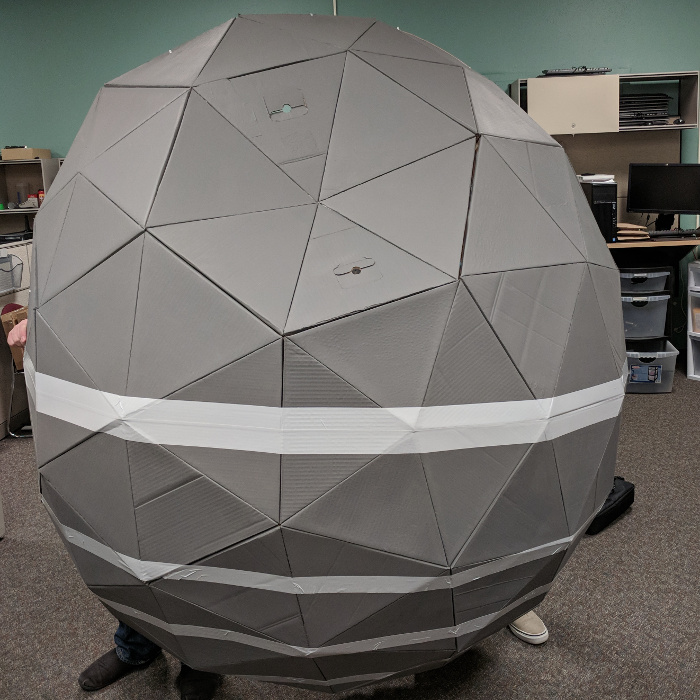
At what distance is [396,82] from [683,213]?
4.19m

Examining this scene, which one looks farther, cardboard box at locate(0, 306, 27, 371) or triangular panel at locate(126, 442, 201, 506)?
cardboard box at locate(0, 306, 27, 371)

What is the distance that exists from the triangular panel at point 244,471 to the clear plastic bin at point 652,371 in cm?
380

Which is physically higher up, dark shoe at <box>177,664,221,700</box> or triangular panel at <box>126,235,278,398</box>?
triangular panel at <box>126,235,278,398</box>

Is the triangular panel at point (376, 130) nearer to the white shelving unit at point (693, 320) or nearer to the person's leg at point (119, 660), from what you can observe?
the person's leg at point (119, 660)

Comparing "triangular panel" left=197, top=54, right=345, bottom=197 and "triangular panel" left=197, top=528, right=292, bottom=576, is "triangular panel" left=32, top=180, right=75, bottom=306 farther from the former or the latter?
"triangular panel" left=197, top=528, right=292, bottom=576

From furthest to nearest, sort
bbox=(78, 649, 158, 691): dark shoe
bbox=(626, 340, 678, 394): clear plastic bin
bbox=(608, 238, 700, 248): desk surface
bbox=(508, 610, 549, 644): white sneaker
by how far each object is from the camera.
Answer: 1. bbox=(608, 238, 700, 248): desk surface
2. bbox=(626, 340, 678, 394): clear plastic bin
3. bbox=(508, 610, 549, 644): white sneaker
4. bbox=(78, 649, 158, 691): dark shoe

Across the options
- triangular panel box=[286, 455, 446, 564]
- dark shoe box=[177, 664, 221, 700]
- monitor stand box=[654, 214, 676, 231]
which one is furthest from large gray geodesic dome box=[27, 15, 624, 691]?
monitor stand box=[654, 214, 676, 231]

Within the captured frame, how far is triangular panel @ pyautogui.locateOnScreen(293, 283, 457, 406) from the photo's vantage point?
0.74 metres

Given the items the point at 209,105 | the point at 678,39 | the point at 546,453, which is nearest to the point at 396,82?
the point at 209,105

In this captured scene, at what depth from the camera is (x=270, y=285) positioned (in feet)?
2.45

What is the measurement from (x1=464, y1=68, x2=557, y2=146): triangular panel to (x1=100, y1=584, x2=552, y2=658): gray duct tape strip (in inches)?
25.3

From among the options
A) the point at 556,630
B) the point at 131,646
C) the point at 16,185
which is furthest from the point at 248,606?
the point at 16,185

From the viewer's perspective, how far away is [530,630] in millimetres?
1968

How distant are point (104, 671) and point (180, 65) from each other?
163 centimetres
